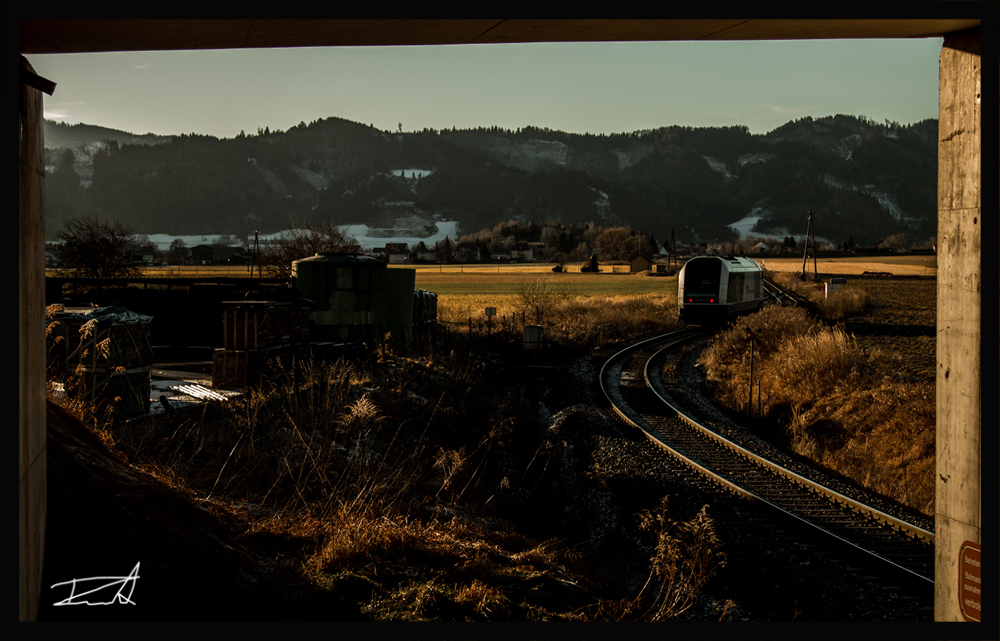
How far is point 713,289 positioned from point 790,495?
64.2 ft

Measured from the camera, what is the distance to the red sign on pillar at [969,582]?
140 inches

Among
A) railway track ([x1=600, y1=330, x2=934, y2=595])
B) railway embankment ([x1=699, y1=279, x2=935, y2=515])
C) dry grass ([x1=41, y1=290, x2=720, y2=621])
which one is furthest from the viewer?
railway embankment ([x1=699, y1=279, x2=935, y2=515])

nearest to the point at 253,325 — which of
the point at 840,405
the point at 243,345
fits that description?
the point at 243,345

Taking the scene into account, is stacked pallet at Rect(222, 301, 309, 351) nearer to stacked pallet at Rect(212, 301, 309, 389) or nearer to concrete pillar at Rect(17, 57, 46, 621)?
stacked pallet at Rect(212, 301, 309, 389)

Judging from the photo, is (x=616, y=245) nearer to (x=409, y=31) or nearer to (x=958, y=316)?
(x=958, y=316)

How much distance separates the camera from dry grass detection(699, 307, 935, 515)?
10891 millimetres

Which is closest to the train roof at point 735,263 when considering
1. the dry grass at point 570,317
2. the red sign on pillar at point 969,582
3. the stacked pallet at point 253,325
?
the dry grass at point 570,317

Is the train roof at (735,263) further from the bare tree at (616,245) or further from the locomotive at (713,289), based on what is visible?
the bare tree at (616,245)

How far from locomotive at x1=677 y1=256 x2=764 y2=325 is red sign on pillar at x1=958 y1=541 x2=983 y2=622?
80.6ft

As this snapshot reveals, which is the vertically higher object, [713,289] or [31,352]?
[713,289]

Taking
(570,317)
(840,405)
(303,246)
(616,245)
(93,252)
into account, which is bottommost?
(840,405)

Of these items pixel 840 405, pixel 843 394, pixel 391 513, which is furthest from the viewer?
pixel 843 394

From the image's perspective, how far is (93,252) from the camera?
3975cm
